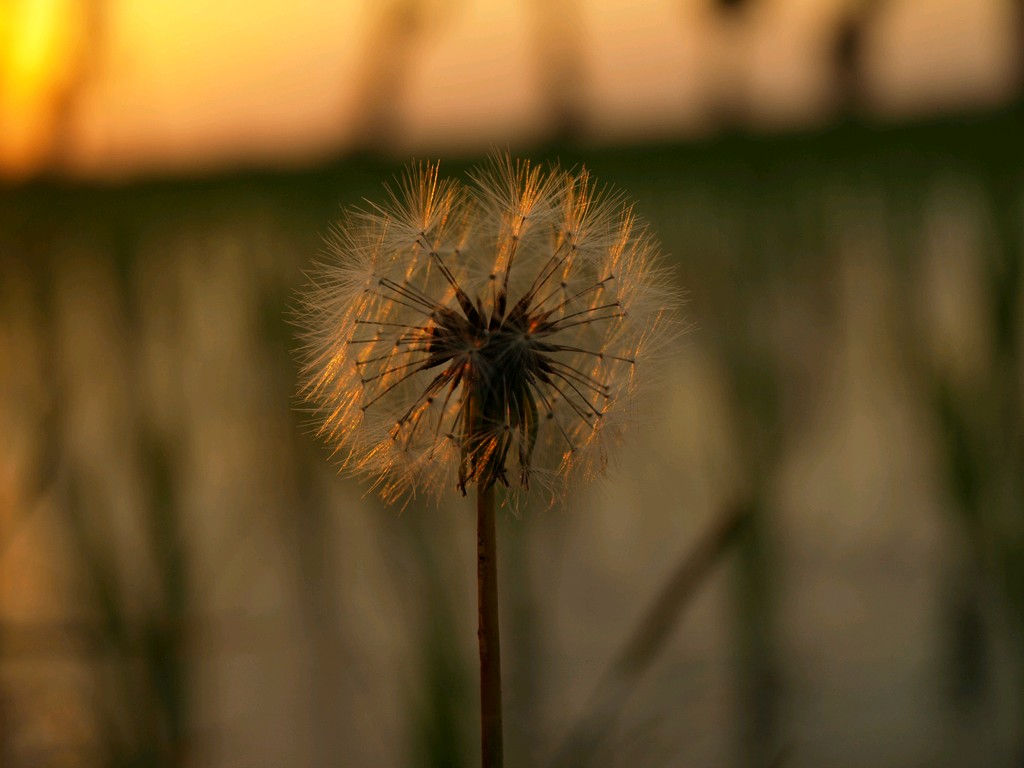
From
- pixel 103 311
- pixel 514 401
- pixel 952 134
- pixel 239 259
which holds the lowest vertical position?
pixel 514 401

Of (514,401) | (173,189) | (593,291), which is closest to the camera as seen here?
(514,401)

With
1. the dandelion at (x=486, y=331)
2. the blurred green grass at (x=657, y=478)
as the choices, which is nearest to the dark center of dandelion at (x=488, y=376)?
the dandelion at (x=486, y=331)

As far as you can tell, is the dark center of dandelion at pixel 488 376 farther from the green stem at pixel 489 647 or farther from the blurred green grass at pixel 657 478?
the blurred green grass at pixel 657 478

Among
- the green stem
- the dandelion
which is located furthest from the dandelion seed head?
the green stem

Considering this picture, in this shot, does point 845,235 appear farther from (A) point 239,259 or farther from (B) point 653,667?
(A) point 239,259

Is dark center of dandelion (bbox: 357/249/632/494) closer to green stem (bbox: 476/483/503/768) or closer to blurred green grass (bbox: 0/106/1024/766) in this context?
green stem (bbox: 476/483/503/768)

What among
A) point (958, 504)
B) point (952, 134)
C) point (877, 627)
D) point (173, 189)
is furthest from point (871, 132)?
point (173, 189)

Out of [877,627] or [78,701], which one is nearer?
[78,701]
